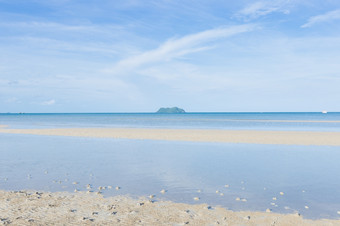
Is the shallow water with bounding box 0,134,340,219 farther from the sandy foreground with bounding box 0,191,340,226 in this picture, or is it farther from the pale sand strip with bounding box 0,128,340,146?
the pale sand strip with bounding box 0,128,340,146

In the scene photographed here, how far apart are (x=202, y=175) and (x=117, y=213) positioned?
6.73 meters

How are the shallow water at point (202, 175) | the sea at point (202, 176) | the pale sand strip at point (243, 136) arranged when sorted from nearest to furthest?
1. the sea at point (202, 176)
2. the shallow water at point (202, 175)
3. the pale sand strip at point (243, 136)

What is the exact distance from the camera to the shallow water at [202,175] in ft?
38.5

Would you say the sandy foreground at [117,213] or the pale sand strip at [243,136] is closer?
the sandy foreground at [117,213]

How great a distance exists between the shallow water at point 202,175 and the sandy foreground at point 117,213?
769 millimetres

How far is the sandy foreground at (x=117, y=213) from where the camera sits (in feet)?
30.4

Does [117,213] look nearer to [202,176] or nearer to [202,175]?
[202,176]

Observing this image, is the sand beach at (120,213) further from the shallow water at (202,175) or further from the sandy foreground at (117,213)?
the shallow water at (202,175)

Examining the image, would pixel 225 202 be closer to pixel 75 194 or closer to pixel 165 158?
pixel 75 194

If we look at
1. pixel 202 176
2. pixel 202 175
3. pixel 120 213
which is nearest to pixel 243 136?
pixel 202 175

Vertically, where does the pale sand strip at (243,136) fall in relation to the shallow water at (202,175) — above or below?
above

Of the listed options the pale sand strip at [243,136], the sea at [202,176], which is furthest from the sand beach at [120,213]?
the pale sand strip at [243,136]

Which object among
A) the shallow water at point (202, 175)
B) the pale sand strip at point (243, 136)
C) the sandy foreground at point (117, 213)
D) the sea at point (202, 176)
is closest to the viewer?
the sandy foreground at point (117, 213)

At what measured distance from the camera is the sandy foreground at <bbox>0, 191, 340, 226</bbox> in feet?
30.4
